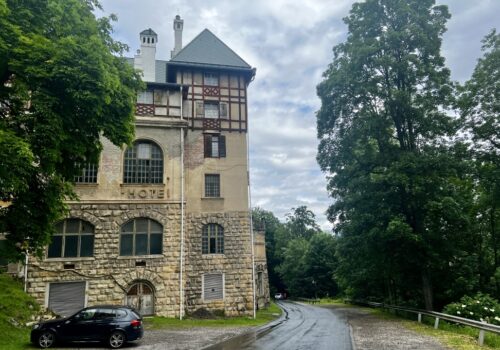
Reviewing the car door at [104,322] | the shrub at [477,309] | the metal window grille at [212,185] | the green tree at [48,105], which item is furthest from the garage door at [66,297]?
the shrub at [477,309]

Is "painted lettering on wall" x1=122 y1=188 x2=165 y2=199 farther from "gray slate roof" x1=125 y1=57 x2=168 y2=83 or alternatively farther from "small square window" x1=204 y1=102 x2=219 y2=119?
"gray slate roof" x1=125 y1=57 x2=168 y2=83

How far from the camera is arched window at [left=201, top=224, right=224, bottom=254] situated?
2492 centimetres

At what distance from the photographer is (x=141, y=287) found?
22.7m

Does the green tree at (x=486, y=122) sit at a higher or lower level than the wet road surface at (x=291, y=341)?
higher

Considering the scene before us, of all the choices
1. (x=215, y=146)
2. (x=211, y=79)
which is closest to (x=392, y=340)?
(x=215, y=146)

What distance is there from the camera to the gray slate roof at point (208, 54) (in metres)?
27.7

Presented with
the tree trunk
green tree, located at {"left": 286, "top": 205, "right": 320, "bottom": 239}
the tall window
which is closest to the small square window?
the tall window

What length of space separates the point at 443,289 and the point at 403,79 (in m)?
12.5

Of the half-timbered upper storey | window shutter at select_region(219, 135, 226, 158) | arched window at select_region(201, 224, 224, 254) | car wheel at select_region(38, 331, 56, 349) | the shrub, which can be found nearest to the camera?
car wheel at select_region(38, 331, 56, 349)

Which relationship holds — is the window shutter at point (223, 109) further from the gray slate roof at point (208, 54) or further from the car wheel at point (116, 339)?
the car wheel at point (116, 339)

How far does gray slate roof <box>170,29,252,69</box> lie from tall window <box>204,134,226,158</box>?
518 cm

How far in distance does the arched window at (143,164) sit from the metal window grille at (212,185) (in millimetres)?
3104

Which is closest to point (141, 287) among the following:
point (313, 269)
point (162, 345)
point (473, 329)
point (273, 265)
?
point (162, 345)

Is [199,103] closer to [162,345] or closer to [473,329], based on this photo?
[162,345]
